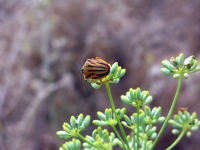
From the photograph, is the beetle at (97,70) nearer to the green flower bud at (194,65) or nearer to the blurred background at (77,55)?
the green flower bud at (194,65)

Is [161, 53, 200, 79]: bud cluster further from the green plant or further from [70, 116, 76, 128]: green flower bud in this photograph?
[70, 116, 76, 128]: green flower bud

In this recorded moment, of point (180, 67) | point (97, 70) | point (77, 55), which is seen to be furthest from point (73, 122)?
point (77, 55)

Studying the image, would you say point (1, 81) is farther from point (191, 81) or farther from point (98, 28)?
point (191, 81)

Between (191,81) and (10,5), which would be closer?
(191,81)

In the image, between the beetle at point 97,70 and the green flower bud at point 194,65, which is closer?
the beetle at point 97,70

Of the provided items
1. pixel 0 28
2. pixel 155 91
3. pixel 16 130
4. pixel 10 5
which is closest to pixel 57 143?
pixel 16 130

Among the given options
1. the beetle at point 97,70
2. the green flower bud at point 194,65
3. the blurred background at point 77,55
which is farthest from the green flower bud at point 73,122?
the blurred background at point 77,55

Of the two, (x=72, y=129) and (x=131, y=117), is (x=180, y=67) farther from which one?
(x=72, y=129)

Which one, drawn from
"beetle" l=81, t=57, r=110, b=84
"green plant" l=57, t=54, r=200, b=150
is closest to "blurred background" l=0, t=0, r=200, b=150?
"green plant" l=57, t=54, r=200, b=150
